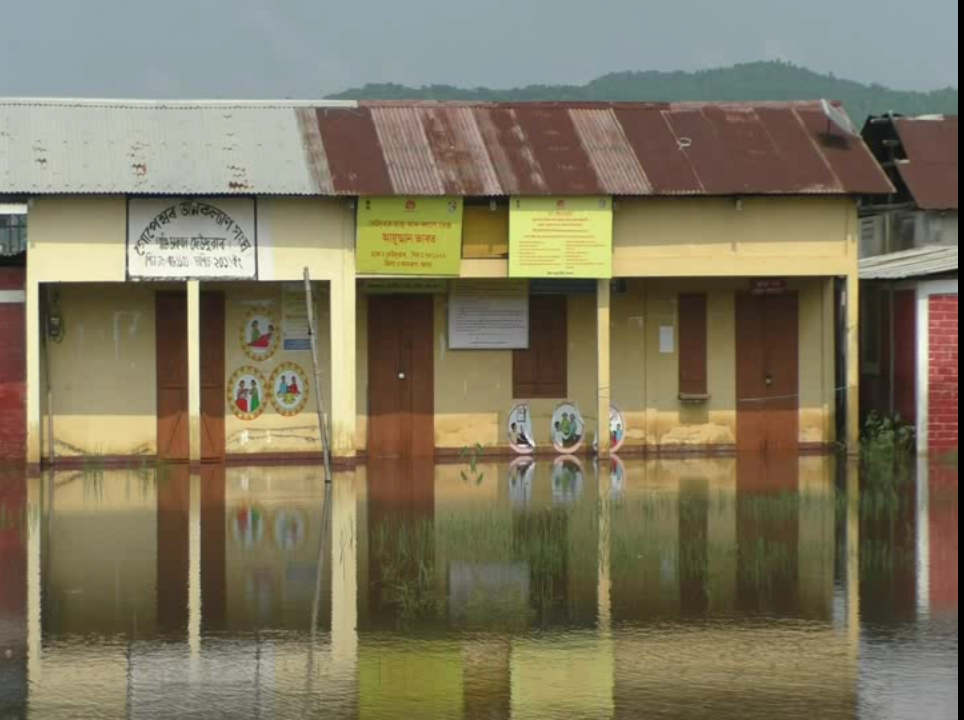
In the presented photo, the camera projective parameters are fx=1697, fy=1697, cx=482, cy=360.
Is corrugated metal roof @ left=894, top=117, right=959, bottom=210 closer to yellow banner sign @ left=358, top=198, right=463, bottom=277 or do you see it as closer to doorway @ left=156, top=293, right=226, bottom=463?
yellow banner sign @ left=358, top=198, right=463, bottom=277

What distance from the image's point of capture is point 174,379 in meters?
24.0

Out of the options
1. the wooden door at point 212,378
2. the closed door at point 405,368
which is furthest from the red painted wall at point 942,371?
the wooden door at point 212,378

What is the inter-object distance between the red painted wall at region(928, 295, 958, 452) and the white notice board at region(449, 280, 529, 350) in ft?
19.0

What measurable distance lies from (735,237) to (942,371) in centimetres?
342

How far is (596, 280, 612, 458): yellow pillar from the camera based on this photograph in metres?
23.6

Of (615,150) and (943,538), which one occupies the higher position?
(615,150)

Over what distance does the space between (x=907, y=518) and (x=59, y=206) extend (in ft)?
39.0

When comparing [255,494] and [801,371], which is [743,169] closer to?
[801,371]

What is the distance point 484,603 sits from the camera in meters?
11.9

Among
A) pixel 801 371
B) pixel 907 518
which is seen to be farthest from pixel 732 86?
pixel 907 518

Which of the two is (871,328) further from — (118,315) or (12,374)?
(12,374)

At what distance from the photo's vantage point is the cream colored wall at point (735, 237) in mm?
23719

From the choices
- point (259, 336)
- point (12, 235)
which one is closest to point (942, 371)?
point (259, 336)

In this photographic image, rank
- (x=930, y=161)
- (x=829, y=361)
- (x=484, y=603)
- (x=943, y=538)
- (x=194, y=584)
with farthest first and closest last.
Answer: (x=930, y=161) → (x=829, y=361) → (x=943, y=538) → (x=194, y=584) → (x=484, y=603)
